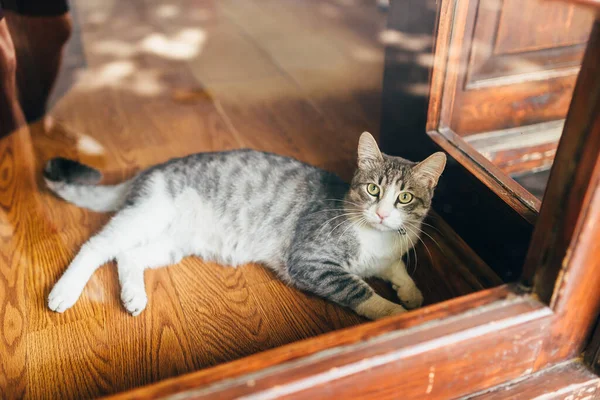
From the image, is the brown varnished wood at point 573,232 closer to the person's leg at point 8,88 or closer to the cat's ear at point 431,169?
the cat's ear at point 431,169

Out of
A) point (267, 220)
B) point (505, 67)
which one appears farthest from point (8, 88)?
point (505, 67)

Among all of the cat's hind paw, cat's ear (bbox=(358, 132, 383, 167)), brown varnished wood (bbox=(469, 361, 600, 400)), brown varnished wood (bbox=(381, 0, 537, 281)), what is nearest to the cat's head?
cat's ear (bbox=(358, 132, 383, 167))

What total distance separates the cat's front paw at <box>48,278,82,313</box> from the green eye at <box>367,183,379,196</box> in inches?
29.4

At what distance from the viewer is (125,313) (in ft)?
4.24

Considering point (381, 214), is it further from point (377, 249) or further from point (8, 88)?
point (8, 88)

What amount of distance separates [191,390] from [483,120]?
1160 mm

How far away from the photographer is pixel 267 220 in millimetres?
1441

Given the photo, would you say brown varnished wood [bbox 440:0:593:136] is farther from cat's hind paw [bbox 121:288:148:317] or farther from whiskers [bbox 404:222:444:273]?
cat's hind paw [bbox 121:288:148:317]

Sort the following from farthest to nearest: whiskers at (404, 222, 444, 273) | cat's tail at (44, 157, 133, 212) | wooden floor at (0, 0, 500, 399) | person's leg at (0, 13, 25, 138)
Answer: person's leg at (0, 13, 25, 138) < cat's tail at (44, 157, 133, 212) < whiskers at (404, 222, 444, 273) < wooden floor at (0, 0, 500, 399)

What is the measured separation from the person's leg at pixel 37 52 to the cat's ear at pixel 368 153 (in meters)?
1.33

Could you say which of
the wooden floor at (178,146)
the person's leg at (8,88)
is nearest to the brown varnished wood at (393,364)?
the wooden floor at (178,146)

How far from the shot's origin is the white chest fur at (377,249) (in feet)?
4.37

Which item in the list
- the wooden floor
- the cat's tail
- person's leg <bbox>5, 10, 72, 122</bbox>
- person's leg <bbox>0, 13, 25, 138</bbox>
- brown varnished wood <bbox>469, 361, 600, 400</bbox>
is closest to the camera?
brown varnished wood <bbox>469, 361, 600, 400</bbox>

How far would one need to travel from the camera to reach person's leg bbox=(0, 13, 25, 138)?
1803mm
